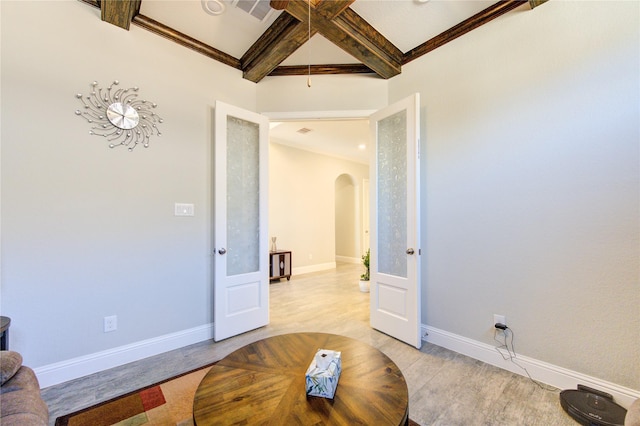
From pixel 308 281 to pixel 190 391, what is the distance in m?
3.36

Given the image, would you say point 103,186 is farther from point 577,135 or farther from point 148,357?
point 577,135

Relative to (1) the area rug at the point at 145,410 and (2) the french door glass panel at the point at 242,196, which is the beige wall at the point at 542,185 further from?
(1) the area rug at the point at 145,410

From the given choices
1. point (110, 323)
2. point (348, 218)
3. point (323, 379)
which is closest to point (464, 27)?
point (323, 379)

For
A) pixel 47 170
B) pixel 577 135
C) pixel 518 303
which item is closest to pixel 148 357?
pixel 47 170

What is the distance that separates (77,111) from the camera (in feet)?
6.69

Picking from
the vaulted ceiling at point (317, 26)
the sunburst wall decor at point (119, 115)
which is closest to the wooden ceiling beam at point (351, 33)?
the vaulted ceiling at point (317, 26)

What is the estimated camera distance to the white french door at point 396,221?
2482 mm

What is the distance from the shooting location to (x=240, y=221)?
9.50ft

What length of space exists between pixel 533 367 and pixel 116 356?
320 cm

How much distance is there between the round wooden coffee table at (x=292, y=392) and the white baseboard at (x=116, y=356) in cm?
136

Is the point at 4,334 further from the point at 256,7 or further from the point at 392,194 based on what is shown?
the point at 392,194

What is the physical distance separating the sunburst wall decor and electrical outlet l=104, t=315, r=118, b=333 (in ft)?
4.51

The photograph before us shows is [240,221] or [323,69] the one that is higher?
[323,69]

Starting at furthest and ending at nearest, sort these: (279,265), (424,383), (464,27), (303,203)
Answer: (303,203), (279,265), (464,27), (424,383)
